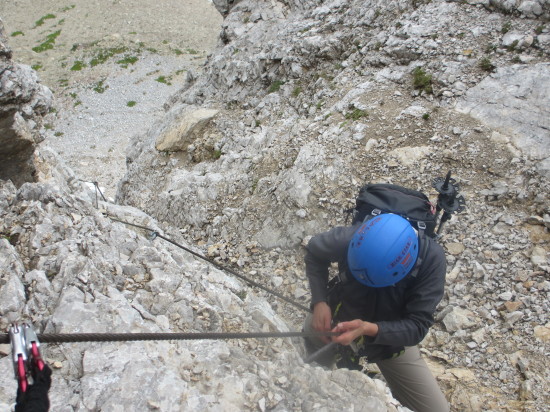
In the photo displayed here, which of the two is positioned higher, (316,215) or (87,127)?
(316,215)

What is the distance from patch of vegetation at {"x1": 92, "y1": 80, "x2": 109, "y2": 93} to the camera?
2852 centimetres

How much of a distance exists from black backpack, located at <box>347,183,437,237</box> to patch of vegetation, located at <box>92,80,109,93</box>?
94.6ft

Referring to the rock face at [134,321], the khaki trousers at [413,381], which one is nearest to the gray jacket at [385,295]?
the khaki trousers at [413,381]

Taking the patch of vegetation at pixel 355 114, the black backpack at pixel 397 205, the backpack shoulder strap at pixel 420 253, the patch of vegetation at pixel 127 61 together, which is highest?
the black backpack at pixel 397 205

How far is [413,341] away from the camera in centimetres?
369

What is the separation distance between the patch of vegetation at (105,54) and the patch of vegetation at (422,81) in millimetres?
29056

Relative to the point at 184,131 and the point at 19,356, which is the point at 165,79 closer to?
the point at 184,131

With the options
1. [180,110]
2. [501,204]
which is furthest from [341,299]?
[180,110]

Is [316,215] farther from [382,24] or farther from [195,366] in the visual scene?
[382,24]

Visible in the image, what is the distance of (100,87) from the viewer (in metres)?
28.8

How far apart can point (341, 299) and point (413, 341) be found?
0.85m

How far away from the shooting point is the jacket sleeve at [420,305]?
3.61 metres

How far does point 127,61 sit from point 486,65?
95.9ft

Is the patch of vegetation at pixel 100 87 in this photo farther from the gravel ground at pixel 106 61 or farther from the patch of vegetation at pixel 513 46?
the patch of vegetation at pixel 513 46
